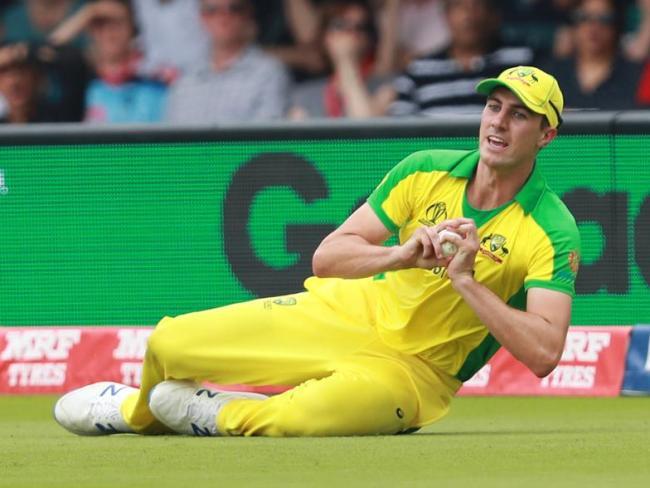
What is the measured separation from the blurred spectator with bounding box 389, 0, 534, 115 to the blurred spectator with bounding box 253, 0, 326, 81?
4.63 ft

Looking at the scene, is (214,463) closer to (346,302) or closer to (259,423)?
(259,423)

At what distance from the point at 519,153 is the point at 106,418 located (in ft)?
7.22

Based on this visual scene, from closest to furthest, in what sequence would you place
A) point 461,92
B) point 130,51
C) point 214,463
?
point 214,463, point 461,92, point 130,51

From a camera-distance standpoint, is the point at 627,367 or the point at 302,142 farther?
the point at 302,142

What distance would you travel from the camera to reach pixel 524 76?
7172 mm

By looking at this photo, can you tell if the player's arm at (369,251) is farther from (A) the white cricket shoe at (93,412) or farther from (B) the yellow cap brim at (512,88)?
(A) the white cricket shoe at (93,412)

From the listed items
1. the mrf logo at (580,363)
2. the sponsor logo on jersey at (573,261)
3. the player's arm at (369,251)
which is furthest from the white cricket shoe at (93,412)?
the mrf logo at (580,363)

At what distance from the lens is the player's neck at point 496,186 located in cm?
733

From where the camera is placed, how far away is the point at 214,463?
620 centimetres

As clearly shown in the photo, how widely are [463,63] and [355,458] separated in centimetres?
744

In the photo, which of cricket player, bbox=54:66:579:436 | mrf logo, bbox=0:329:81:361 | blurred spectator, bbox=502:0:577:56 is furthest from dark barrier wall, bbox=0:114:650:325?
blurred spectator, bbox=502:0:577:56

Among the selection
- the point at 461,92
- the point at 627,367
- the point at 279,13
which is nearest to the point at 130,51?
the point at 279,13

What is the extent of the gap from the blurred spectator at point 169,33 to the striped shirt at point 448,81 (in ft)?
7.69

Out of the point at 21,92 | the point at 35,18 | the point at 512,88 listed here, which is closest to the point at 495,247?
the point at 512,88
